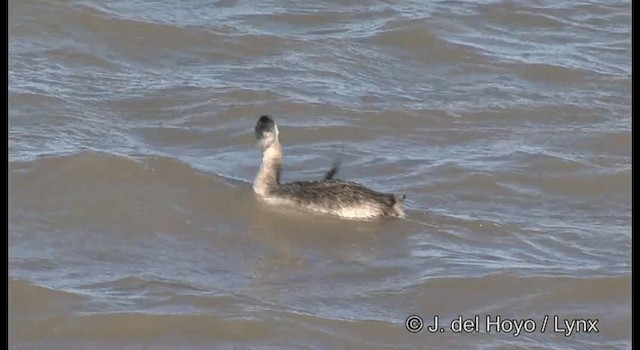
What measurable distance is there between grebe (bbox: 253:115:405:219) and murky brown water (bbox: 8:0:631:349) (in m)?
0.10

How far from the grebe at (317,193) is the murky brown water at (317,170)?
0.33 feet

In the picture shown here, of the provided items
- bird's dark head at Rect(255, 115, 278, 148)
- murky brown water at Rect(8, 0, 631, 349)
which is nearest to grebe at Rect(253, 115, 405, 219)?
bird's dark head at Rect(255, 115, 278, 148)

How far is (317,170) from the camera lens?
1126 cm

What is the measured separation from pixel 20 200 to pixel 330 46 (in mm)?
4493

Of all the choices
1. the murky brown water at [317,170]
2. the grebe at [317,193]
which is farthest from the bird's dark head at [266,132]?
the murky brown water at [317,170]

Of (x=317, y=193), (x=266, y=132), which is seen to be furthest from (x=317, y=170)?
(x=317, y=193)

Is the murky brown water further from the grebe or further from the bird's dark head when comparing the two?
the bird's dark head

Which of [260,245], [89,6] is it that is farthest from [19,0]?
[260,245]

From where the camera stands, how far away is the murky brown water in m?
8.45

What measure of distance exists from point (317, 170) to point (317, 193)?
89 cm

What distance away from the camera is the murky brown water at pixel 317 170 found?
8.45 metres

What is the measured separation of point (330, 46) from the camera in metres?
13.8

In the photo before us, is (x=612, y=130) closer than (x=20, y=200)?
No

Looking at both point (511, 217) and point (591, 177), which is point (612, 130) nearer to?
point (591, 177)
